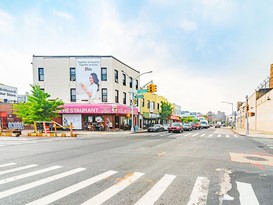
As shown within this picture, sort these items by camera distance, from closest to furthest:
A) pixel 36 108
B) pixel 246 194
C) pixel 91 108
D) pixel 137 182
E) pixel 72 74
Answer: pixel 246 194 < pixel 137 182 < pixel 36 108 < pixel 91 108 < pixel 72 74

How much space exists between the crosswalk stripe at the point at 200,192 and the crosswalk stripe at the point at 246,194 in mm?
763

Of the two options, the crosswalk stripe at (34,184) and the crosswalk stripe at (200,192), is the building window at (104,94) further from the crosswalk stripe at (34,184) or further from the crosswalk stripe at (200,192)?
the crosswalk stripe at (200,192)

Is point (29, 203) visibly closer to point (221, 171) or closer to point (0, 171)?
point (0, 171)

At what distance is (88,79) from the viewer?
31578 millimetres

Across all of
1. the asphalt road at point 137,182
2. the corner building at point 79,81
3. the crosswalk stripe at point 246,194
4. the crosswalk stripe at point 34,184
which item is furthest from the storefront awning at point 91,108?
the crosswalk stripe at point 246,194

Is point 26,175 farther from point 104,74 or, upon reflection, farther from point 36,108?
point 104,74

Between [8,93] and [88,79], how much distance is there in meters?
51.2

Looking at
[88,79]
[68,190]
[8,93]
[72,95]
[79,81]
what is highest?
[8,93]

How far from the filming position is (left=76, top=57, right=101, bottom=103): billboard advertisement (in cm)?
3152

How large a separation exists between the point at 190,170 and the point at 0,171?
6.61 meters

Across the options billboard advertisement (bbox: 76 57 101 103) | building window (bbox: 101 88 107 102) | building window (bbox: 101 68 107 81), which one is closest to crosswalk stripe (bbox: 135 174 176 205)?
building window (bbox: 101 88 107 102)

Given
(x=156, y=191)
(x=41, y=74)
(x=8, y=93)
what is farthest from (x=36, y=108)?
(x=8, y=93)

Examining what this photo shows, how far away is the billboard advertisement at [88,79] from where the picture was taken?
3152cm

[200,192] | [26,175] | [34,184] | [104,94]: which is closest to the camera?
[200,192]
